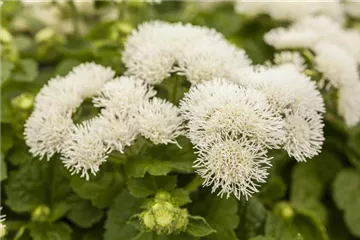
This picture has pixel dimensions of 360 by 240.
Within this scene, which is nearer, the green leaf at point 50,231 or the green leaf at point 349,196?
the green leaf at point 50,231

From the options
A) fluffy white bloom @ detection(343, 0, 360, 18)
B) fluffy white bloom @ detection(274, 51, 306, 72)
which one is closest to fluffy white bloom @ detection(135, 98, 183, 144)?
fluffy white bloom @ detection(274, 51, 306, 72)

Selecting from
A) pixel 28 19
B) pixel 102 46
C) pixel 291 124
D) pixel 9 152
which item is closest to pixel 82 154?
pixel 9 152

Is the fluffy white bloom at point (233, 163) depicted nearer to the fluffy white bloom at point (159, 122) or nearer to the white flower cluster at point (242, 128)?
the white flower cluster at point (242, 128)

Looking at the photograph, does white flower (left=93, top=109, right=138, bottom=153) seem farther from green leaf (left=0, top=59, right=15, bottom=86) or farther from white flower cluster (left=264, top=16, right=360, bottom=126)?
white flower cluster (left=264, top=16, right=360, bottom=126)

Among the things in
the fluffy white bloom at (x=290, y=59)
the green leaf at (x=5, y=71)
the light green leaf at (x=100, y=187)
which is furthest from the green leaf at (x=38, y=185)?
the fluffy white bloom at (x=290, y=59)

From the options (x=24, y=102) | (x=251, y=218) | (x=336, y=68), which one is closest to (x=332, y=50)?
(x=336, y=68)

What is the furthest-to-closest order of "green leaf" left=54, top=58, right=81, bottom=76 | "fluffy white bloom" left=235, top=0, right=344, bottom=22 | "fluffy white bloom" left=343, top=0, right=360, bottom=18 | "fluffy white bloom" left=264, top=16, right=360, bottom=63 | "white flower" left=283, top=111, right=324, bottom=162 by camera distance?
"fluffy white bloom" left=343, top=0, right=360, bottom=18 < "fluffy white bloom" left=235, top=0, right=344, bottom=22 < "fluffy white bloom" left=264, top=16, right=360, bottom=63 < "green leaf" left=54, top=58, right=81, bottom=76 < "white flower" left=283, top=111, right=324, bottom=162

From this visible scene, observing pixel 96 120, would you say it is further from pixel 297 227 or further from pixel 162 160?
pixel 297 227
